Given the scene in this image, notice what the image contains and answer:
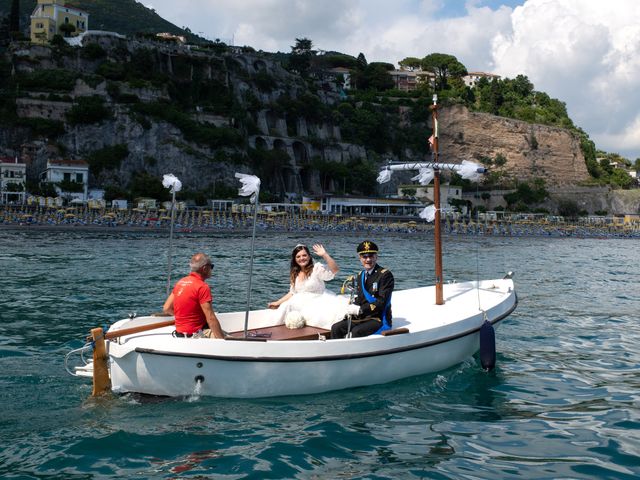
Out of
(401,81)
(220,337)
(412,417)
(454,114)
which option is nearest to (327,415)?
(412,417)

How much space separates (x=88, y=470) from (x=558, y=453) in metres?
5.79

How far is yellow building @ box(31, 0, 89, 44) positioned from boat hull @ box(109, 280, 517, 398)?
110 meters

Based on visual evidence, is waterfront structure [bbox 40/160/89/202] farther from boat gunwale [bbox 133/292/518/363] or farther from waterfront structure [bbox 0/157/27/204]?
boat gunwale [bbox 133/292/518/363]

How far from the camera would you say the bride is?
430 inches

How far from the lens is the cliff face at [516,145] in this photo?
12675 cm

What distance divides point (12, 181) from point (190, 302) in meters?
73.5

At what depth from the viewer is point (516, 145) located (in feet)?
429

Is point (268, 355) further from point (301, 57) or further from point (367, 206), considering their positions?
point (301, 57)

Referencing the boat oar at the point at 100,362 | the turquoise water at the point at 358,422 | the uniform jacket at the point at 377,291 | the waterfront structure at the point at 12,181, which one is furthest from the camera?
the waterfront structure at the point at 12,181

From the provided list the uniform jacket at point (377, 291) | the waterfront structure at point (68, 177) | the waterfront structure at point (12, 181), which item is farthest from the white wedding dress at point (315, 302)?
the waterfront structure at point (68, 177)

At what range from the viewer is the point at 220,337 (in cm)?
902

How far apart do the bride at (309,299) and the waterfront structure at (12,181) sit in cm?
6910

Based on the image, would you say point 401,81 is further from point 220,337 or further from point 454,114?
point 220,337

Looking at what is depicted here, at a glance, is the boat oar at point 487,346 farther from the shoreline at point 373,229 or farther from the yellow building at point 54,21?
the yellow building at point 54,21
